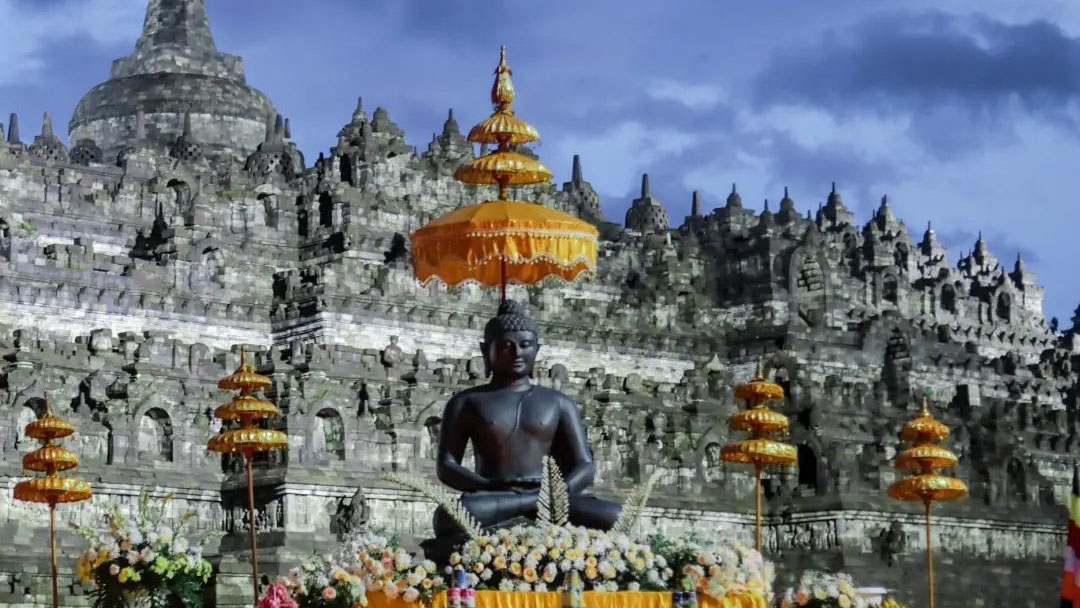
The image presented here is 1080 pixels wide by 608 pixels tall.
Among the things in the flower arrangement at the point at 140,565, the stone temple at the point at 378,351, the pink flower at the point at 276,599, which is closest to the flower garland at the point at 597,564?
the pink flower at the point at 276,599

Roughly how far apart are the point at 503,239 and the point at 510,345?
4071mm

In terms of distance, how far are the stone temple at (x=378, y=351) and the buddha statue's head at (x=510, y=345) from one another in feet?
55.2

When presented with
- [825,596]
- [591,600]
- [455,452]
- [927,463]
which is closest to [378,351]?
[927,463]

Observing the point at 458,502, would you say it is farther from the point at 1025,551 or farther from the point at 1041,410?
the point at 1041,410

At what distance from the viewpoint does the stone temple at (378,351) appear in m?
55.8

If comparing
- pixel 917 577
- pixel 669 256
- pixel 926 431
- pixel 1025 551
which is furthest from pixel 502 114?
pixel 669 256

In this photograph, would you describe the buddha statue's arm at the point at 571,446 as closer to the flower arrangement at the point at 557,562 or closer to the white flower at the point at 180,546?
the flower arrangement at the point at 557,562

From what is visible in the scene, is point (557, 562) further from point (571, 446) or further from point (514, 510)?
point (571, 446)

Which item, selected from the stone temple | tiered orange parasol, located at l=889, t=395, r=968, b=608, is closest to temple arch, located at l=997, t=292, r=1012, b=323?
the stone temple

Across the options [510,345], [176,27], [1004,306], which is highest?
[176,27]

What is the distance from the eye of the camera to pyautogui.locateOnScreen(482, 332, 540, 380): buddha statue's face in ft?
90.9

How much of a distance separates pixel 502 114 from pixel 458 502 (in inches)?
275

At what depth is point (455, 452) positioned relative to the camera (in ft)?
91.4

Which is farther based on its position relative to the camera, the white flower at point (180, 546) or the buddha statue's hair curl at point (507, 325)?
the white flower at point (180, 546)
